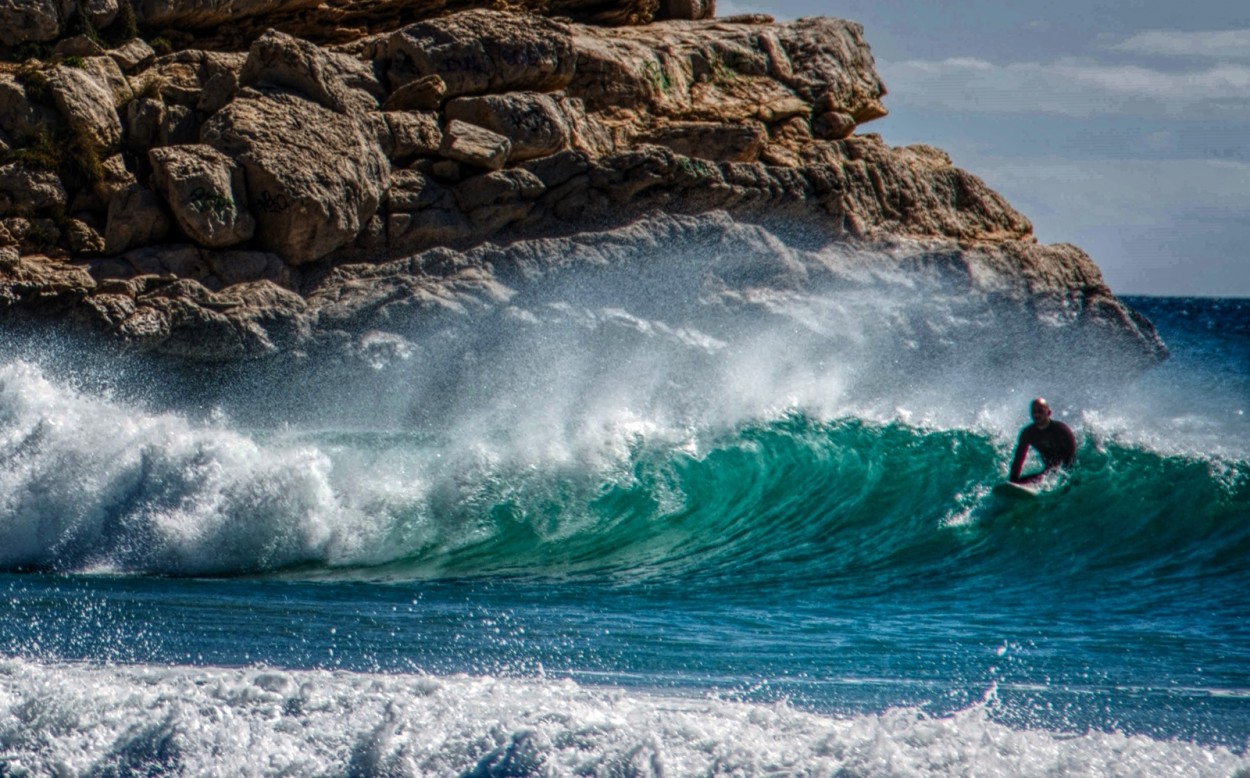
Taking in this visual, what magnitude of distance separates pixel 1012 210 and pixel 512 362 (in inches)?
293

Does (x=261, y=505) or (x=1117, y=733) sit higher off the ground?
(x=261, y=505)

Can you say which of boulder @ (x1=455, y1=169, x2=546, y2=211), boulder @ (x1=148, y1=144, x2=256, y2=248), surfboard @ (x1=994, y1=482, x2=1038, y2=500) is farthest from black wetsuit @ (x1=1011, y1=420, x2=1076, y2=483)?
boulder @ (x1=148, y1=144, x2=256, y2=248)

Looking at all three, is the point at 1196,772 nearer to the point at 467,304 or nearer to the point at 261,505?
the point at 261,505

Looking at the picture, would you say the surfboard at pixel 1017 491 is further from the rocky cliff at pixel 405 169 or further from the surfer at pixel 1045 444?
the rocky cliff at pixel 405 169

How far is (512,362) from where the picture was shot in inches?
559

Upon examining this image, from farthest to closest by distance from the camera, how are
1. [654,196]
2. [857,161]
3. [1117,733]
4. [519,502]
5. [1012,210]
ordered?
[1012,210], [857,161], [654,196], [519,502], [1117,733]

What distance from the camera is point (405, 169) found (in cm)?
1466

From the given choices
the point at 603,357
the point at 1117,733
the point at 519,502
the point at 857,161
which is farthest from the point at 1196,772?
the point at 857,161

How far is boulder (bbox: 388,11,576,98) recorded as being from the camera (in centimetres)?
1525

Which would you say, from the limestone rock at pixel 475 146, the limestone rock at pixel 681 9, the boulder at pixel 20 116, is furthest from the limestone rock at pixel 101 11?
the limestone rock at pixel 681 9

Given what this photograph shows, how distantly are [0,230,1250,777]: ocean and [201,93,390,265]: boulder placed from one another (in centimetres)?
132

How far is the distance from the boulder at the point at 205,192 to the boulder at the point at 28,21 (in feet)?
8.93

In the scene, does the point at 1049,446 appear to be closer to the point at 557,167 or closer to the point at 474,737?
the point at 557,167

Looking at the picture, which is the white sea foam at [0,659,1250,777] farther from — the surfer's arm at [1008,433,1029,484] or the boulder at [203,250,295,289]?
the boulder at [203,250,295,289]
